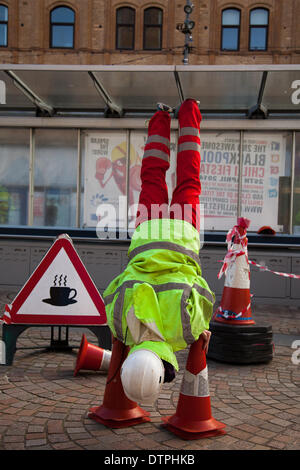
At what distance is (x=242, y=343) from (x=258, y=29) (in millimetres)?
20868

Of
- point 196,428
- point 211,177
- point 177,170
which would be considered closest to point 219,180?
point 211,177

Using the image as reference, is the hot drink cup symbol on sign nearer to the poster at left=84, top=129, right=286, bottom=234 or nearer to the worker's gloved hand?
the worker's gloved hand

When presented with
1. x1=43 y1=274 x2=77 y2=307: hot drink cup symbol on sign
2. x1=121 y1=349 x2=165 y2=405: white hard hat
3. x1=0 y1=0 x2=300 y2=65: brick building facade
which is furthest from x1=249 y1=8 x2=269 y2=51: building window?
x1=121 y1=349 x2=165 y2=405: white hard hat

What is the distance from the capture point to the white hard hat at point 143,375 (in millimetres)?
2443

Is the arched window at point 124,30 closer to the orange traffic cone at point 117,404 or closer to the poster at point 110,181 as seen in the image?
the poster at point 110,181

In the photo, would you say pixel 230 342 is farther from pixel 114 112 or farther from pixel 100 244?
pixel 114 112

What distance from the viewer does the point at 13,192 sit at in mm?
13578

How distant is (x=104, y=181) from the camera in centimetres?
1322

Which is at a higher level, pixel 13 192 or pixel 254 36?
pixel 254 36

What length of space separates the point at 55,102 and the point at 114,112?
1546mm

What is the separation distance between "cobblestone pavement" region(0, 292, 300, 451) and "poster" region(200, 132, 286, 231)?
7.35 m

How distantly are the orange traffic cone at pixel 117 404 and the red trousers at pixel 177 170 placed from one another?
95cm

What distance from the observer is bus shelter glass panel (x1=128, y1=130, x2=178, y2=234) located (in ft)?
41.9

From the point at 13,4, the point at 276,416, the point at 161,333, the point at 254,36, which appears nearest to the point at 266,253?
the point at 276,416
